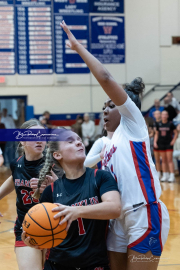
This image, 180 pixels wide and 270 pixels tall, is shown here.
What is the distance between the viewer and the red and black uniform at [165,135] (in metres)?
9.83

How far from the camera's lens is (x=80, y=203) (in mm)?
2127

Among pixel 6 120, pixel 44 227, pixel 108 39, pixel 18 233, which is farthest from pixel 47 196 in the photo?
pixel 108 39

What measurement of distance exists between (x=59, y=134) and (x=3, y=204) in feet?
17.5

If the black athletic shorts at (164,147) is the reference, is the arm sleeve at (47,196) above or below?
above

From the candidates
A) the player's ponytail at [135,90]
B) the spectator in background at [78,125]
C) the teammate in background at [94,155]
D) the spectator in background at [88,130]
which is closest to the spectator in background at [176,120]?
the spectator in background at [88,130]

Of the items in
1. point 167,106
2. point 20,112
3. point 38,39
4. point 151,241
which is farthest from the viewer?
point 20,112

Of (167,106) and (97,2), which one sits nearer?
(167,106)

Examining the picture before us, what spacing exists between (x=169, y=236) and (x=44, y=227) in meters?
3.64

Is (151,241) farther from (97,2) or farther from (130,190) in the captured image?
(97,2)

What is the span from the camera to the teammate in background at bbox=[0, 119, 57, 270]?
2809 mm

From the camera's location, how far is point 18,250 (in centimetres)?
284

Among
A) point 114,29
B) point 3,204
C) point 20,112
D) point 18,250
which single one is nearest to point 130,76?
point 114,29

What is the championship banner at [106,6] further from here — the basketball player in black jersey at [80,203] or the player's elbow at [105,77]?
the player's elbow at [105,77]

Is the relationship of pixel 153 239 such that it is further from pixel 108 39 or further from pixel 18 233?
pixel 108 39
